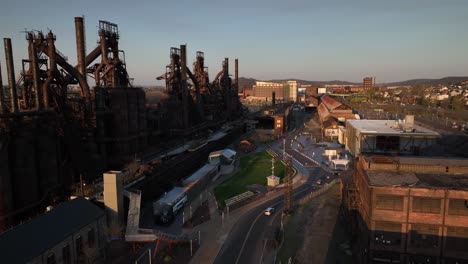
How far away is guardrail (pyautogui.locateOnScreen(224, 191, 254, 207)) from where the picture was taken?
42250 millimetres

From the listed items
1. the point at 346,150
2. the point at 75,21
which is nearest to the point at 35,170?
the point at 75,21

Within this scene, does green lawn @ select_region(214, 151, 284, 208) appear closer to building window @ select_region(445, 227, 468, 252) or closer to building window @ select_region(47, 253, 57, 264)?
building window @ select_region(47, 253, 57, 264)

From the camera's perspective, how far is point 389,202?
25859mm

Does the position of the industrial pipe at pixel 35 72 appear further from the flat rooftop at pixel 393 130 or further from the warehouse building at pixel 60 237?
the flat rooftop at pixel 393 130

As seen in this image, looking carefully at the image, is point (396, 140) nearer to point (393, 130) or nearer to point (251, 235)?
point (393, 130)

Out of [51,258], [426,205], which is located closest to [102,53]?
[51,258]

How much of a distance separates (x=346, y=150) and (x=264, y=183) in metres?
29.3

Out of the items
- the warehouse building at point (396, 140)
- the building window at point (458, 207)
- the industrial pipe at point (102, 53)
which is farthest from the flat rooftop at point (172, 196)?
the warehouse building at point (396, 140)

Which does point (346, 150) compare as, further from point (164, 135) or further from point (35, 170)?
point (35, 170)

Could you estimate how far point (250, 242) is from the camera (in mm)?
32188

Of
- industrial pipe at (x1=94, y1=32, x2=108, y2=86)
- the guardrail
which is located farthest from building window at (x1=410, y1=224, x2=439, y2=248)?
industrial pipe at (x1=94, y1=32, x2=108, y2=86)

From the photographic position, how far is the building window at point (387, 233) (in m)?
25.6

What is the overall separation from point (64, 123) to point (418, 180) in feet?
123

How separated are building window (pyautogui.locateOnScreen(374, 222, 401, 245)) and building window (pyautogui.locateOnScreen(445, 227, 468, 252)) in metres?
3.41
